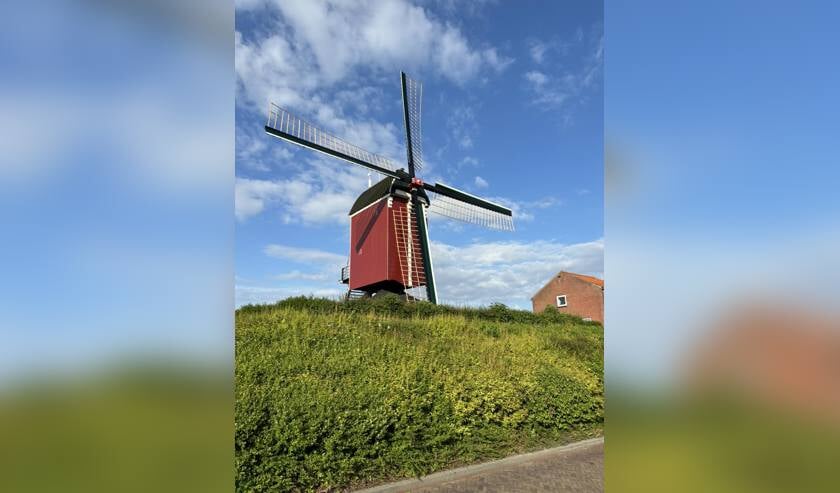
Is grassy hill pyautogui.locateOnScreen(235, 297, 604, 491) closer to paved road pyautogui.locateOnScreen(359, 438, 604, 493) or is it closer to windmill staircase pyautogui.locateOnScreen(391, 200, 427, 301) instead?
paved road pyautogui.locateOnScreen(359, 438, 604, 493)

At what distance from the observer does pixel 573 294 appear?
102ft

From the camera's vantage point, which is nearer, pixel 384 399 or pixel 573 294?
pixel 384 399

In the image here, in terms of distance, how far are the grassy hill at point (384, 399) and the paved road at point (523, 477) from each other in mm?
182

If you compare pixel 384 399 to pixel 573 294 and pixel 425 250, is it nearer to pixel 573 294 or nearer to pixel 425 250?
pixel 425 250

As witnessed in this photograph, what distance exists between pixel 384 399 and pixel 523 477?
2.08 m

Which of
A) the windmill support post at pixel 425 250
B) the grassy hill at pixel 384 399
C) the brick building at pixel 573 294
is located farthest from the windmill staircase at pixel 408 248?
the brick building at pixel 573 294

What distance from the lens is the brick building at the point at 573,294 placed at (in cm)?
2912

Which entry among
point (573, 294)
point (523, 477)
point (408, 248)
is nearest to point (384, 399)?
point (523, 477)

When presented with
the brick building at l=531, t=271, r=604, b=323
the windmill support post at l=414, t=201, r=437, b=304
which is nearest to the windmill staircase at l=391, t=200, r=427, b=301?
the windmill support post at l=414, t=201, r=437, b=304

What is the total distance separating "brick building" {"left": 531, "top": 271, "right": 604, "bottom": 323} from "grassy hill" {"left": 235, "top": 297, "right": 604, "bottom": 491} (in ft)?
67.6

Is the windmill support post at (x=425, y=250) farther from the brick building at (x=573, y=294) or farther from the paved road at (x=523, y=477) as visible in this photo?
the brick building at (x=573, y=294)
